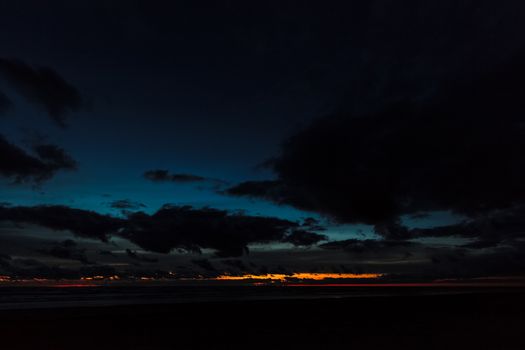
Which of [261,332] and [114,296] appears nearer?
[261,332]

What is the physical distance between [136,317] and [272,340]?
15977 mm

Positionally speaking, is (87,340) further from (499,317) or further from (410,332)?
(499,317)

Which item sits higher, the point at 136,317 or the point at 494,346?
the point at 136,317

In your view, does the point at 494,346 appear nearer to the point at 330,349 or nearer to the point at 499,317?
the point at 330,349

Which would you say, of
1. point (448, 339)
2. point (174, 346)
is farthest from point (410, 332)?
point (174, 346)

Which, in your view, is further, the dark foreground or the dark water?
the dark water

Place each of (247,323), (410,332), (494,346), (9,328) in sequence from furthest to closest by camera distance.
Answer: (247,323) → (9,328) → (410,332) → (494,346)

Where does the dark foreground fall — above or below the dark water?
below

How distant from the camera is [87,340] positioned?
81.4 ft

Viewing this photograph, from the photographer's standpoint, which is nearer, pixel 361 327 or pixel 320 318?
pixel 361 327

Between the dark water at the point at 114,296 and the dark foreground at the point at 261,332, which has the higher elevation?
the dark water at the point at 114,296

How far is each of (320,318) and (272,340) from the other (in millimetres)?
11797

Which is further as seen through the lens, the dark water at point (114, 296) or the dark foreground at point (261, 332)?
the dark water at point (114, 296)

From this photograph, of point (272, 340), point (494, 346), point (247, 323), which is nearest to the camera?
point (494, 346)
